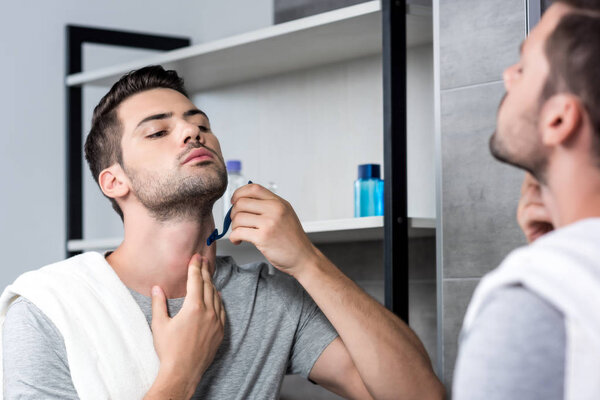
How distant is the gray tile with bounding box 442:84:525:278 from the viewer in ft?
4.90

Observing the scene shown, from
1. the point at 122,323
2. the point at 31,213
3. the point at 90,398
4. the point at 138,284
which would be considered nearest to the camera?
the point at 90,398

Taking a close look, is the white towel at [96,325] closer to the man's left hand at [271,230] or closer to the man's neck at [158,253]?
the man's neck at [158,253]

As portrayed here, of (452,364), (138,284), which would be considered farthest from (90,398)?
(452,364)

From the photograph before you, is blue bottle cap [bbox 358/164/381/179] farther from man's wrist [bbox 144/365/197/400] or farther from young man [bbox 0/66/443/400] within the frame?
man's wrist [bbox 144/365/197/400]

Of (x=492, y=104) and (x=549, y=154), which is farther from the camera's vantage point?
(x=492, y=104)

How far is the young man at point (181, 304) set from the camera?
49.6 inches

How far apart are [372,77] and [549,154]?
4.13 feet

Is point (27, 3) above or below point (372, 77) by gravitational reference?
above

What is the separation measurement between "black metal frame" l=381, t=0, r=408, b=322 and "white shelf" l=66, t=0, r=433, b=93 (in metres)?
0.06

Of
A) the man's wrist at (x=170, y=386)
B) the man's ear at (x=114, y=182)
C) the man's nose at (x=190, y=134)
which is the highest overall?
the man's nose at (x=190, y=134)

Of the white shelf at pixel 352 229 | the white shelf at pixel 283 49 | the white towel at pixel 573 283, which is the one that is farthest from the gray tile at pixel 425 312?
the white towel at pixel 573 283

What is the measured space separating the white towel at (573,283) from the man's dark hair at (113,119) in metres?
0.98

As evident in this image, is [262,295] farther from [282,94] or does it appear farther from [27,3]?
[27,3]

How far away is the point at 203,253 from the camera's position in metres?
1.52
